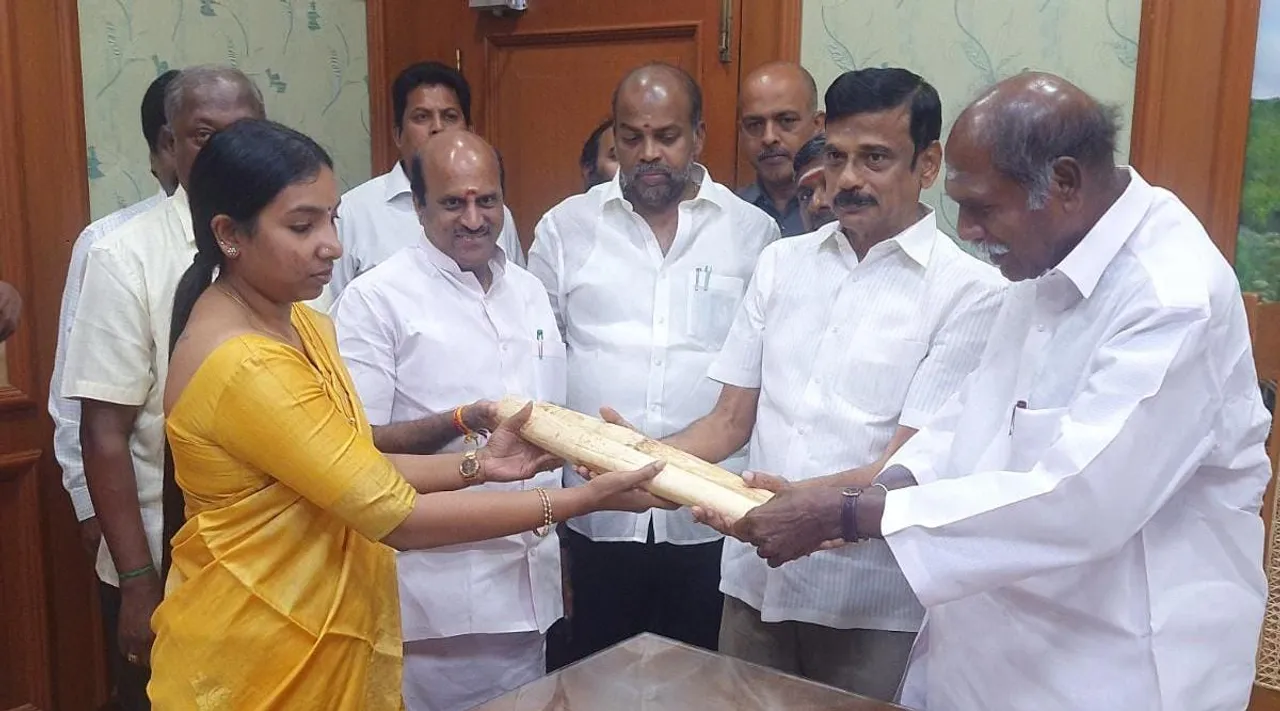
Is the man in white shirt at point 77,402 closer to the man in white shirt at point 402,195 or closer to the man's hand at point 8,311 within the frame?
the man's hand at point 8,311

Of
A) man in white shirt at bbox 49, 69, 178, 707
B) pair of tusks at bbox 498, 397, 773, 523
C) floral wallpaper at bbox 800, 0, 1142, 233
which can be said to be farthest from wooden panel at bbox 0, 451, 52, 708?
floral wallpaper at bbox 800, 0, 1142, 233

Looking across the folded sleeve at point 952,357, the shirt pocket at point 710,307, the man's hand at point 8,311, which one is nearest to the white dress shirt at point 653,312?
the shirt pocket at point 710,307

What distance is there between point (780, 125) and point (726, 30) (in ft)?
1.77

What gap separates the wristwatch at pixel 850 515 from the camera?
1.50 m

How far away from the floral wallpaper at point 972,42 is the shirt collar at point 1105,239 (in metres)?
1.09

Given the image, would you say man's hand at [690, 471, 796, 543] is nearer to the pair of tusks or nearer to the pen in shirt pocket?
the pair of tusks

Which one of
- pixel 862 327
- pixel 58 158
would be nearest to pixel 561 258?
pixel 862 327

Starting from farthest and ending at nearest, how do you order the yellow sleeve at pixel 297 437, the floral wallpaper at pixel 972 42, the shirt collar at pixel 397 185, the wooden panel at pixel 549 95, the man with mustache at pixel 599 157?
1. the wooden panel at pixel 549 95
2. the man with mustache at pixel 599 157
3. the shirt collar at pixel 397 185
4. the floral wallpaper at pixel 972 42
5. the yellow sleeve at pixel 297 437

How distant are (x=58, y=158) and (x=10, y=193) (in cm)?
17

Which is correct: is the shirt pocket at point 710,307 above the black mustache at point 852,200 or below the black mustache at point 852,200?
below

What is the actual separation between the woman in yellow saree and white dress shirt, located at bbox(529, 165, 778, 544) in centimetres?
87

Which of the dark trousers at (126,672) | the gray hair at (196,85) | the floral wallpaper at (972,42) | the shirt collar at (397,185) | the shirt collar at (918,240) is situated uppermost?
the floral wallpaper at (972,42)

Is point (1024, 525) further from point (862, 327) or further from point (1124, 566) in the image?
point (862, 327)

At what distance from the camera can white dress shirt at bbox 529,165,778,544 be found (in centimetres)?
237
